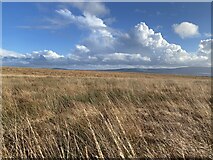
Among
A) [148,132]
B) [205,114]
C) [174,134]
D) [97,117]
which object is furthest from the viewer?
[205,114]

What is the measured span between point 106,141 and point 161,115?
250 centimetres

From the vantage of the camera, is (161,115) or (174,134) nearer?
(174,134)

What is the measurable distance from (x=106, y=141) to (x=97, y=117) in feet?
4.56

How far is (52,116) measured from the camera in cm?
539

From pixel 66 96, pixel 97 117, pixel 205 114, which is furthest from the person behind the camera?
pixel 66 96

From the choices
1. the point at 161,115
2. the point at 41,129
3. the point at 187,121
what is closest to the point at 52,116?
the point at 41,129

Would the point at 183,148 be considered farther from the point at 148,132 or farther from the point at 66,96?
the point at 66,96

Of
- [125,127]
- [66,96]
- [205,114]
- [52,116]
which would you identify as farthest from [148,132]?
[66,96]

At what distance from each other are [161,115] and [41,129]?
113 inches

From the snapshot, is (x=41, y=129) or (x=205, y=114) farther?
(x=205, y=114)

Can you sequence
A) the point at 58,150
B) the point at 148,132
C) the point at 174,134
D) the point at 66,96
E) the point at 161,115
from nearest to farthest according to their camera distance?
1. the point at 58,150
2. the point at 174,134
3. the point at 148,132
4. the point at 161,115
5. the point at 66,96

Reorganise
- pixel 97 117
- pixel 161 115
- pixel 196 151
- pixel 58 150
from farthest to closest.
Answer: pixel 161 115
pixel 97 117
pixel 58 150
pixel 196 151

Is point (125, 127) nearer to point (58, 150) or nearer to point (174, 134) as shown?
point (174, 134)

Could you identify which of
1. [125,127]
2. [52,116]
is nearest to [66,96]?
[52,116]
